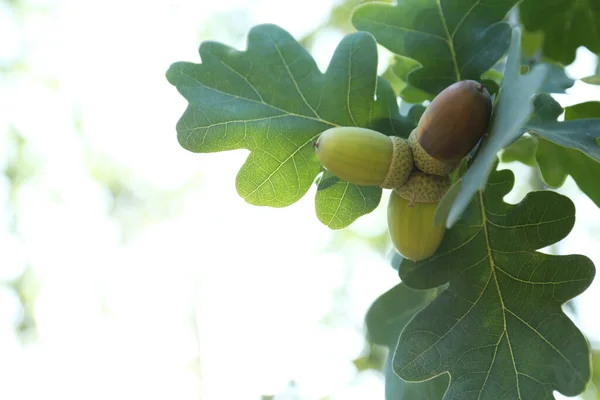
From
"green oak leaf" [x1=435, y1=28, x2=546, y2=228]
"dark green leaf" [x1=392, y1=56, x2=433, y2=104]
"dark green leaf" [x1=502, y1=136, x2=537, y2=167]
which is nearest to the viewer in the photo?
"green oak leaf" [x1=435, y1=28, x2=546, y2=228]

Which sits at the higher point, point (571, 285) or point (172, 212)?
point (571, 285)

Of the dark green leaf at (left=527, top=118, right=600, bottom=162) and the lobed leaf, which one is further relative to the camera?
the lobed leaf

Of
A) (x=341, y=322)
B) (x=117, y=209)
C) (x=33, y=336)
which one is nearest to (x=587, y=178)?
(x=341, y=322)

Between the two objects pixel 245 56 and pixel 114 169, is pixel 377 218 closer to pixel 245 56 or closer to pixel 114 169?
pixel 114 169

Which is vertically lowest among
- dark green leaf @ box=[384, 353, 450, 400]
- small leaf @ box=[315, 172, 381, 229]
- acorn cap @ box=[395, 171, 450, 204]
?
dark green leaf @ box=[384, 353, 450, 400]

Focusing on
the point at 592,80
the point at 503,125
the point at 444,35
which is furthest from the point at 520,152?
the point at 503,125

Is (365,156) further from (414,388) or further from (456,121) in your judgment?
(414,388)

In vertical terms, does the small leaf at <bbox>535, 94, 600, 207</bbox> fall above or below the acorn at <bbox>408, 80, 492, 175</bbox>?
below

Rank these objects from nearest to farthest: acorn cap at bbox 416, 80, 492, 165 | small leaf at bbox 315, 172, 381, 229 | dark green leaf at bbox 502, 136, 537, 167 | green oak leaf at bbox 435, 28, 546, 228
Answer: green oak leaf at bbox 435, 28, 546, 228 → acorn cap at bbox 416, 80, 492, 165 → small leaf at bbox 315, 172, 381, 229 → dark green leaf at bbox 502, 136, 537, 167

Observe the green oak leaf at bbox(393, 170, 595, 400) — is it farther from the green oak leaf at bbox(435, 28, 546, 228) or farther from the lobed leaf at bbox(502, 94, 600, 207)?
the green oak leaf at bbox(435, 28, 546, 228)

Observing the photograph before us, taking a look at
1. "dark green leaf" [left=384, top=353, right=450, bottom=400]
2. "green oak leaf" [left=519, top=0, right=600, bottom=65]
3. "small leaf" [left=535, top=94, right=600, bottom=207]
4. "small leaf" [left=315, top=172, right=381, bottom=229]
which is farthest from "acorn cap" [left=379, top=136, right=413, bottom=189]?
"green oak leaf" [left=519, top=0, right=600, bottom=65]
